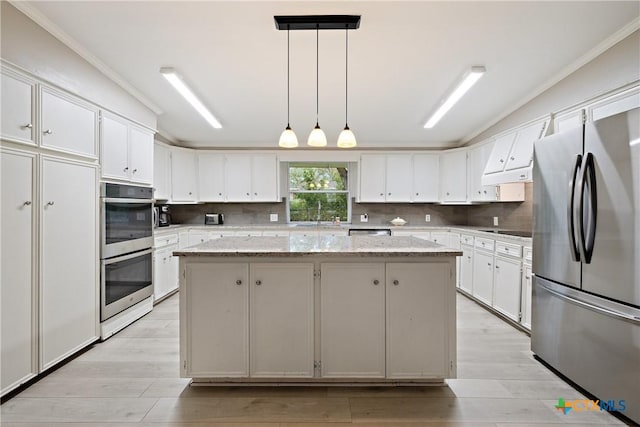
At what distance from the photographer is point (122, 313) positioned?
3.22 meters

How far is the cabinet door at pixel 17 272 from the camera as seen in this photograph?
1972 mm

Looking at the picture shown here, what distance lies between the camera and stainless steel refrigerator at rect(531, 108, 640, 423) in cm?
180

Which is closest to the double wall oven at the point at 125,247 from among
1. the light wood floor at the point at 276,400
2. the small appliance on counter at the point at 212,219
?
the light wood floor at the point at 276,400

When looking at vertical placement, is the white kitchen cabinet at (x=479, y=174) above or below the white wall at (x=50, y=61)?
below

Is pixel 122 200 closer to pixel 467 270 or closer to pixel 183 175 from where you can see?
pixel 183 175

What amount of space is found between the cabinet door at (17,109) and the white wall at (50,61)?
128mm

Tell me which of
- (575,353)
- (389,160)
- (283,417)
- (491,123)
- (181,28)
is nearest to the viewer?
(283,417)

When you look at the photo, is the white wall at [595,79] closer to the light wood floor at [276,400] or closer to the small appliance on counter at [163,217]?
the light wood floor at [276,400]

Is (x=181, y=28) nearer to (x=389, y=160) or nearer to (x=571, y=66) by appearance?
(x=571, y=66)

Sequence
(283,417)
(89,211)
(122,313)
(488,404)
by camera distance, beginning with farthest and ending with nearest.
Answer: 1. (122,313)
2. (89,211)
3. (488,404)
4. (283,417)

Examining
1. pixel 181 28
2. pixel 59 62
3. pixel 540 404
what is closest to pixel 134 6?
pixel 181 28

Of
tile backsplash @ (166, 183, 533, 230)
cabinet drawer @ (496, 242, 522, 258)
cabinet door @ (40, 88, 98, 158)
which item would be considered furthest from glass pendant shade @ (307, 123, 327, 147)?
tile backsplash @ (166, 183, 533, 230)

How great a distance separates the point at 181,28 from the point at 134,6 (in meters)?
0.32

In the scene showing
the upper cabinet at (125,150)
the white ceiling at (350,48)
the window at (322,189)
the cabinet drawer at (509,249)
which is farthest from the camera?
the window at (322,189)
